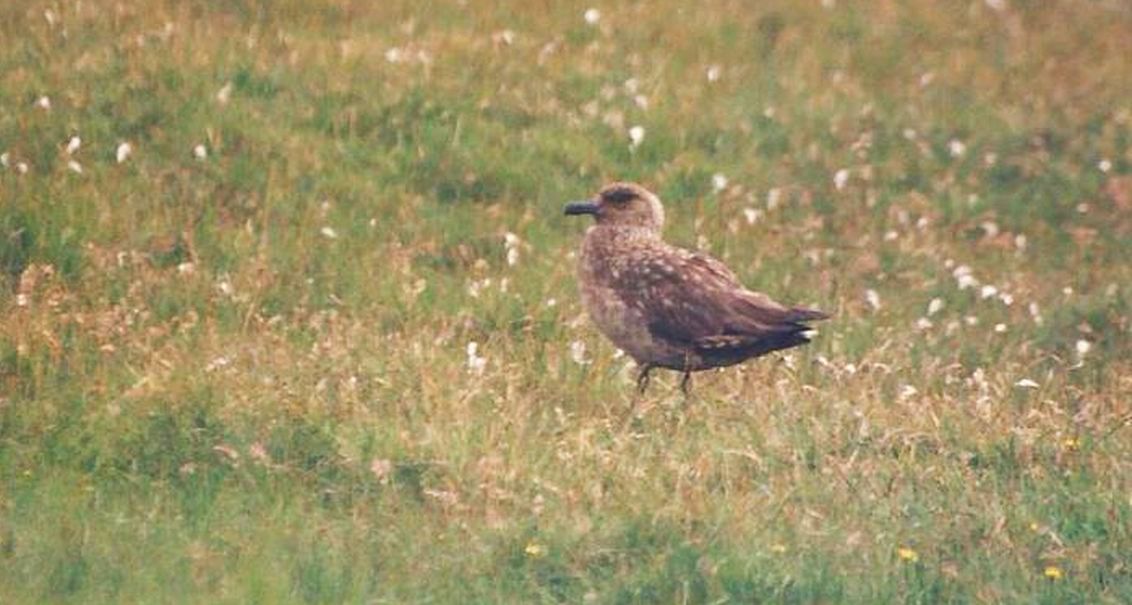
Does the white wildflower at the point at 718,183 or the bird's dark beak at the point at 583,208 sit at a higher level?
the bird's dark beak at the point at 583,208

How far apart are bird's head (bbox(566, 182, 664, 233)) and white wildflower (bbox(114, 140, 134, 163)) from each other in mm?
3023

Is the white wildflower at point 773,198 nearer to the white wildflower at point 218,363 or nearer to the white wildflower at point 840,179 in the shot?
the white wildflower at point 840,179

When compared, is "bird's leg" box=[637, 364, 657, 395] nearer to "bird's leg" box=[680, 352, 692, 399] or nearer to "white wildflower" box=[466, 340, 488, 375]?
"bird's leg" box=[680, 352, 692, 399]

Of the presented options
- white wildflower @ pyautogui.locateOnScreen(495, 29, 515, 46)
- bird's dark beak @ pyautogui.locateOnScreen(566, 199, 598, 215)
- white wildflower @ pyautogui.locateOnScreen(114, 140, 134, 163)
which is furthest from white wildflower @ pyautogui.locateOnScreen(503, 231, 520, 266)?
white wildflower @ pyautogui.locateOnScreen(495, 29, 515, 46)

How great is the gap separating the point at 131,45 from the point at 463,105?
6.90 ft

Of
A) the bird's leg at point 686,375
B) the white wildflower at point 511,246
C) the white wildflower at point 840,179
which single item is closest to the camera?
the bird's leg at point 686,375

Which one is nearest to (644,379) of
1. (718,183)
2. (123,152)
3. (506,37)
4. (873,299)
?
(873,299)

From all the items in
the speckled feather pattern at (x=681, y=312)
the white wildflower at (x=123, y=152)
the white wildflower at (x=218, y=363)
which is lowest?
the white wildflower at (x=123, y=152)

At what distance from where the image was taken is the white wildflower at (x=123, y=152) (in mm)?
11555

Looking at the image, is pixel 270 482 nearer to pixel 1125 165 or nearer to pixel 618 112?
pixel 618 112

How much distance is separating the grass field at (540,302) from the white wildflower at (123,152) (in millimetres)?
68

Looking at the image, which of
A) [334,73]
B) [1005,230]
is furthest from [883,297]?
[334,73]

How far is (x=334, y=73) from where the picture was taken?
13156 mm

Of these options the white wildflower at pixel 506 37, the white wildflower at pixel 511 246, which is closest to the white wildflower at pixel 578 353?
the white wildflower at pixel 511 246
